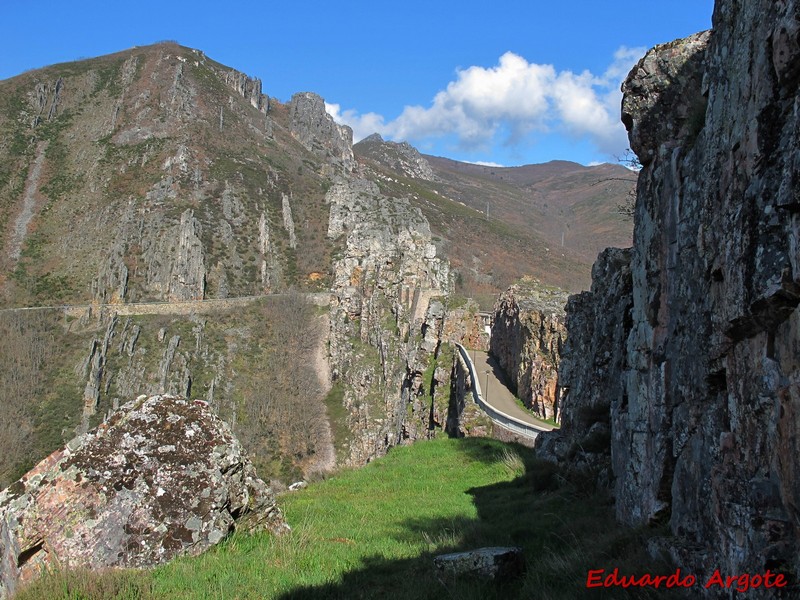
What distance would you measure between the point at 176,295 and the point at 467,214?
91356 millimetres

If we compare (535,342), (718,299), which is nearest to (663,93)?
(718,299)

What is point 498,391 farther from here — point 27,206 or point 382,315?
point 27,206

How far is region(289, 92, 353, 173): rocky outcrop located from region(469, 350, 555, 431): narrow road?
96139mm

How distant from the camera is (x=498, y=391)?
29.4m

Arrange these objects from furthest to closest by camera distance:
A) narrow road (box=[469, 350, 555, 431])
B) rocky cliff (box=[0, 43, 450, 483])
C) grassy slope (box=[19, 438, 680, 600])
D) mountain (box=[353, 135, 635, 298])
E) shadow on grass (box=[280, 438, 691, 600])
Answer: mountain (box=[353, 135, 635, 298]) < rocky cliff (box=[0, 43, 450, 483]) < narrow road (box=[469, 350, 555, 431]) < grassy slope (box=[19, 438, 680, 600]) < shadow on grass (box=[280, 438, 691, 600])

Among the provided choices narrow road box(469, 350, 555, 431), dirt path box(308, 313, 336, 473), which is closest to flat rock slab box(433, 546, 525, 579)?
narrow road box(469, 350, 555, 431)

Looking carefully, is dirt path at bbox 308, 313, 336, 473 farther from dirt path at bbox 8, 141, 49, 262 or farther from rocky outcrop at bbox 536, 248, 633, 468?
dirt path at bbox 8, 141, 49, 262

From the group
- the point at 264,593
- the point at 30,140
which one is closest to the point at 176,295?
the point at 30,140

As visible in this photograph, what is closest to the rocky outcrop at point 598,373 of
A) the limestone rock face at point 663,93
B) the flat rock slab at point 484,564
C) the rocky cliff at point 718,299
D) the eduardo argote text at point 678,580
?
the rocky cliff at point 718,299

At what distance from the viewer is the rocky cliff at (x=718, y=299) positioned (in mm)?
4008

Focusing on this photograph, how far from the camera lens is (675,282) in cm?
709

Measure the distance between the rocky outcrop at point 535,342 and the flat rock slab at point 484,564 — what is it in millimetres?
17783

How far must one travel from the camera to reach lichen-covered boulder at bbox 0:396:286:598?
20.7 ft

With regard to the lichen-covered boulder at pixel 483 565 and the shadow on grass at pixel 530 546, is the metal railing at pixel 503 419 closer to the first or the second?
the shadow on grass at pixel 530 546
